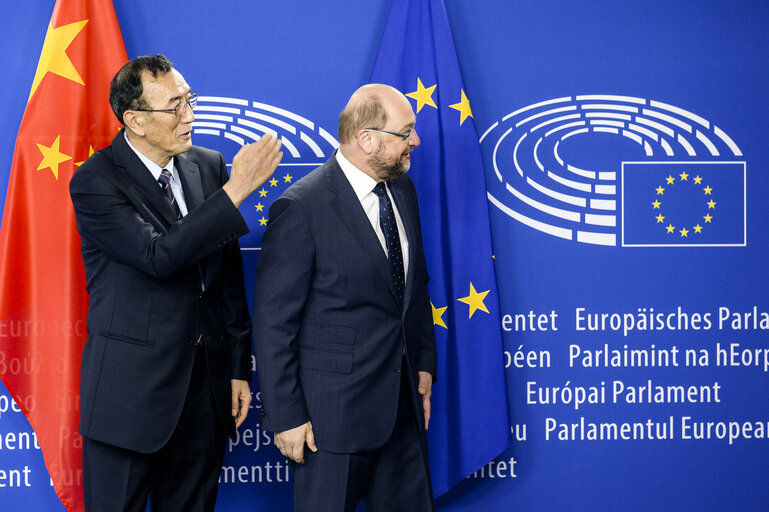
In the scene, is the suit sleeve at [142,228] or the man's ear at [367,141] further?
the man's ear at [367,141]

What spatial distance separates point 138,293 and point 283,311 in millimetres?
409

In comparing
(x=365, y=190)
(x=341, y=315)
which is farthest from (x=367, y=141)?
(x=341, y=315)

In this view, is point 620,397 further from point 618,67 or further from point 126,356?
point 126,356

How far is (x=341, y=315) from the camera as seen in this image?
1884mm

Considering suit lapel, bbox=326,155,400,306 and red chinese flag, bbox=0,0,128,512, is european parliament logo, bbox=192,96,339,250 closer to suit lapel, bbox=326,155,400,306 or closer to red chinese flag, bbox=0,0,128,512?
red chinese flag, bbox=0,0,128,512

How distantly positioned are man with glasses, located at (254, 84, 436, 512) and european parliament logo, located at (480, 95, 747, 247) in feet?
2.63

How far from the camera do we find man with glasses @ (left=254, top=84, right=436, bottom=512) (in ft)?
6.06

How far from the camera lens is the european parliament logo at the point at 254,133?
8.50ft

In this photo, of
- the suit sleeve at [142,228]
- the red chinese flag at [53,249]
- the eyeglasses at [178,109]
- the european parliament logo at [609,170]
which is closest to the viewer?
the suit sleeve at [142,228]

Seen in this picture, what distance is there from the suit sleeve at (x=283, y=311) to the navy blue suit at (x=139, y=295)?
0.42ft

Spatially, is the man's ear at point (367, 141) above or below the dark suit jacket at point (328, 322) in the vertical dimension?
above

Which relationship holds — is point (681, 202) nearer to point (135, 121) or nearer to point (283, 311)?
point (283, 311)

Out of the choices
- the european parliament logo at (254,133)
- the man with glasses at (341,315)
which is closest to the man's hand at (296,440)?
the man with glasses at (341,315)

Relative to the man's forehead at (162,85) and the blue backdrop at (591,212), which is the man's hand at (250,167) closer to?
the man's forehead at (162,85)
